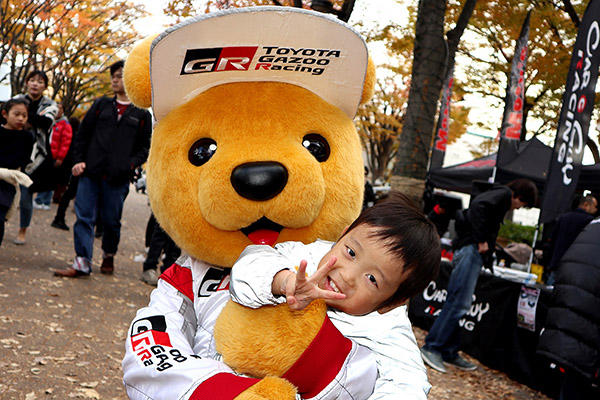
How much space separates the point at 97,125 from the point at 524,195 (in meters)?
4.44

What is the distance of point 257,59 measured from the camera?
1817mm

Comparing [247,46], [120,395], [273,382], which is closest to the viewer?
[273,382]

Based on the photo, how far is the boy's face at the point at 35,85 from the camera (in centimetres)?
649

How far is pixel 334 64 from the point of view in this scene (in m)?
1.91

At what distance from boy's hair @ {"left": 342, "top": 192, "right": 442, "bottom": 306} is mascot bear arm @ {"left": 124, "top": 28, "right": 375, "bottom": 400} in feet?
1.21

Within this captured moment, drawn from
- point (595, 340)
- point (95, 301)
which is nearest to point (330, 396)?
point (595, 340)

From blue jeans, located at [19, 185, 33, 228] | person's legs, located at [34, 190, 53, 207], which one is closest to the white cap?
blue jeans, located at [19, 185, 33, 228]

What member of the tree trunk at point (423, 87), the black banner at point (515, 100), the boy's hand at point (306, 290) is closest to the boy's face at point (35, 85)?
the tree trunk at point (423, 87)

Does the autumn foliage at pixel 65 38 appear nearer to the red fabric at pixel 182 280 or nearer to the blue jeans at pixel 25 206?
the blue jeans at pixel 25 206

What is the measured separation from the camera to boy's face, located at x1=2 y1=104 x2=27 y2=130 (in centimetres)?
561

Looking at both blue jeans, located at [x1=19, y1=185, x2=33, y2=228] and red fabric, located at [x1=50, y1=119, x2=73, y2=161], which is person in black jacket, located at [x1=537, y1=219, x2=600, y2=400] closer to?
blue jeans, located at [x1=19, y1=185, x2=33, y2=228]

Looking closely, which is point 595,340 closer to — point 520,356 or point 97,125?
point 520,356

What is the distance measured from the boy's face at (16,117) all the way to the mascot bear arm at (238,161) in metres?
4.28

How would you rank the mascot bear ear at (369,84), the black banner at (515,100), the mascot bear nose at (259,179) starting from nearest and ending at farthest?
the mascot bear nose at (259,179) → the mascot bear ear at (369,84) → the black banner at (515,100)
